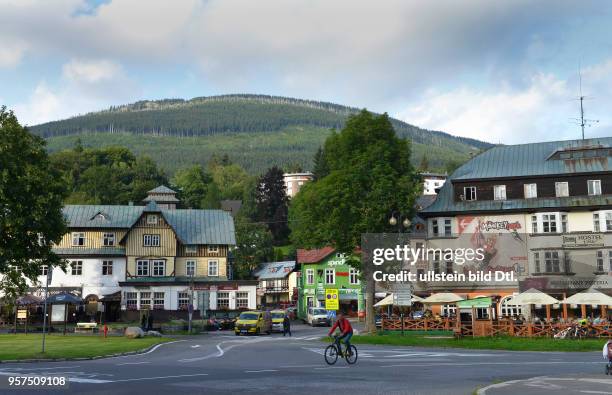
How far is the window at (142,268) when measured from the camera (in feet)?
238

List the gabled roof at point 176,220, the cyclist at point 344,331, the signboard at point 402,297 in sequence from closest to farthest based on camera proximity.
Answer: the cyclist at point 344,331, the signboard at point 402,297, the gabled roof at point 176,220

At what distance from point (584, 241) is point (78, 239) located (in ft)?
166

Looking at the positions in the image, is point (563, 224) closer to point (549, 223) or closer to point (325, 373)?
point (549, 223)

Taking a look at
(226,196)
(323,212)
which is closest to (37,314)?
(323,212)

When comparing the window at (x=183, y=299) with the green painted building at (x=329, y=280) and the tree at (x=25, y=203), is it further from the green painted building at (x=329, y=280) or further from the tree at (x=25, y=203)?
the tree at (x=25, y=203)

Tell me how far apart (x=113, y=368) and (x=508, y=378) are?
1264cm

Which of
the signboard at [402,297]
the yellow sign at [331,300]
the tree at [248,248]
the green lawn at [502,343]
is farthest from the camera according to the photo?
the tree at [248,248]

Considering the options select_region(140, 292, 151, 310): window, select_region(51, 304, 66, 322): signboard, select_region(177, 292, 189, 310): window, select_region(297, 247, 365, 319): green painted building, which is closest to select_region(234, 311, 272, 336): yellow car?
select_region(177, 292, 189, 310): window

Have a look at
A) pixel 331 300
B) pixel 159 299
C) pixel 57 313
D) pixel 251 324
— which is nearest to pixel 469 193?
pixel 251 324

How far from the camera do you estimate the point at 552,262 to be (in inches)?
2322

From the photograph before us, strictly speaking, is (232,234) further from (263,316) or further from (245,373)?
(245,373)

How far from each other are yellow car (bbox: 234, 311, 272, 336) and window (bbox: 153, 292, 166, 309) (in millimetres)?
20989

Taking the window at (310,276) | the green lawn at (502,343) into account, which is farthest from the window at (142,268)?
the green lawn at (502,343)

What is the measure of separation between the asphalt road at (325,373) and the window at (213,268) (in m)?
43.1
